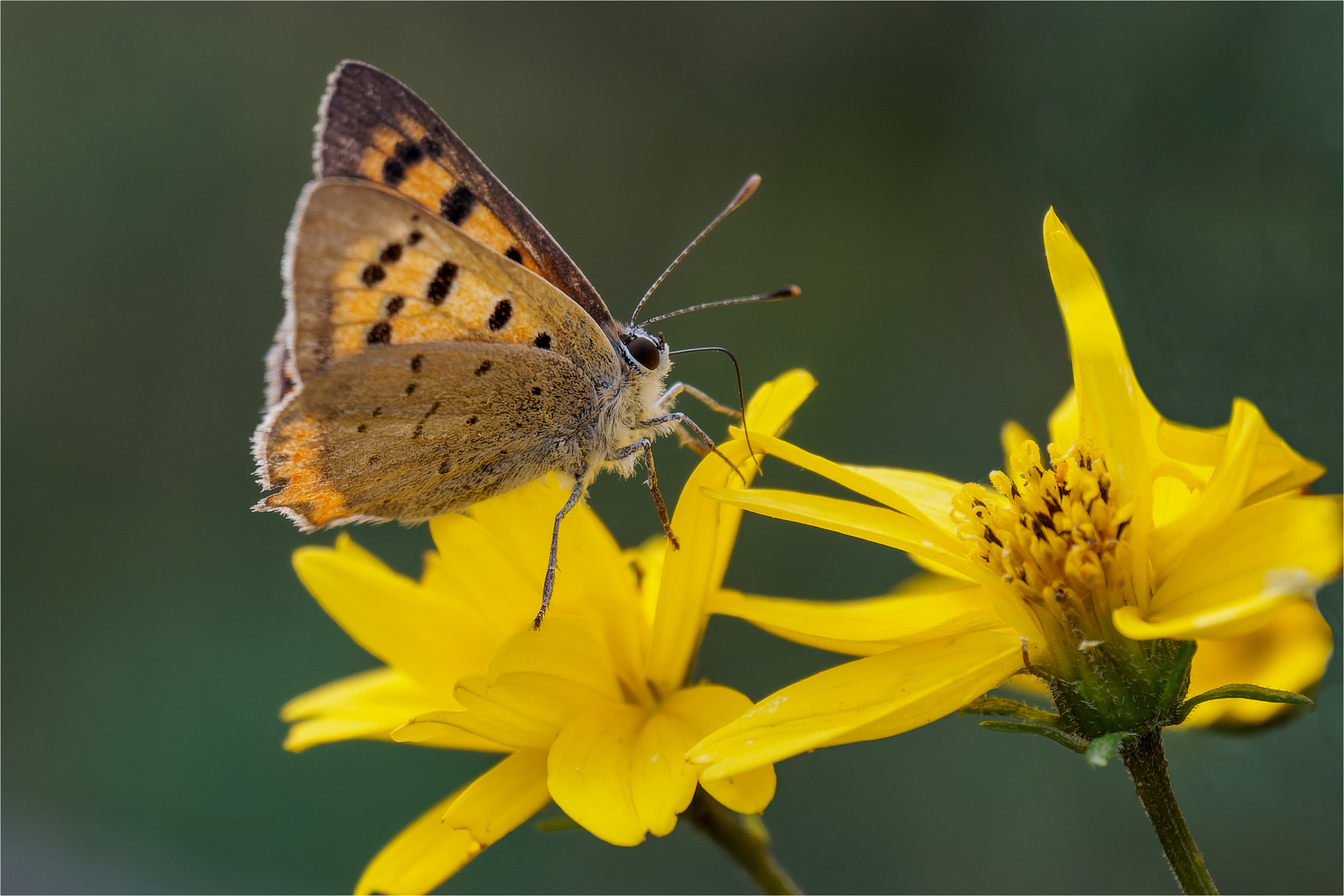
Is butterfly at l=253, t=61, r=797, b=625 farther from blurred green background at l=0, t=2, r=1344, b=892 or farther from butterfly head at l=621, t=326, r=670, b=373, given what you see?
blurred green background at l=0, t=2, r=1344, b=892

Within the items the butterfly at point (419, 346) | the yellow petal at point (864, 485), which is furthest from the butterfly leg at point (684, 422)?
the yellow petal at point (864, 485)

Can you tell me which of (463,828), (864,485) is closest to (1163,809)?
(864,485)

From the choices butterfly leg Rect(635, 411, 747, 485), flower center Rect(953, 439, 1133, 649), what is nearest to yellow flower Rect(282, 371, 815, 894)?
butterfly leg Rect(635, 411, 747, 485)

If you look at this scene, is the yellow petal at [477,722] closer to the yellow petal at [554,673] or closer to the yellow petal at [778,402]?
the yellow petal at [554,673]

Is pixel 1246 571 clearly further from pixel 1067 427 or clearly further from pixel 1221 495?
pixel 1067 427

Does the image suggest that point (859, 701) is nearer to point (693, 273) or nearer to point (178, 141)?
point (693, 273)

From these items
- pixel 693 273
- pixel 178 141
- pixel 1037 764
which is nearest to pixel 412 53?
pixel 178 141
